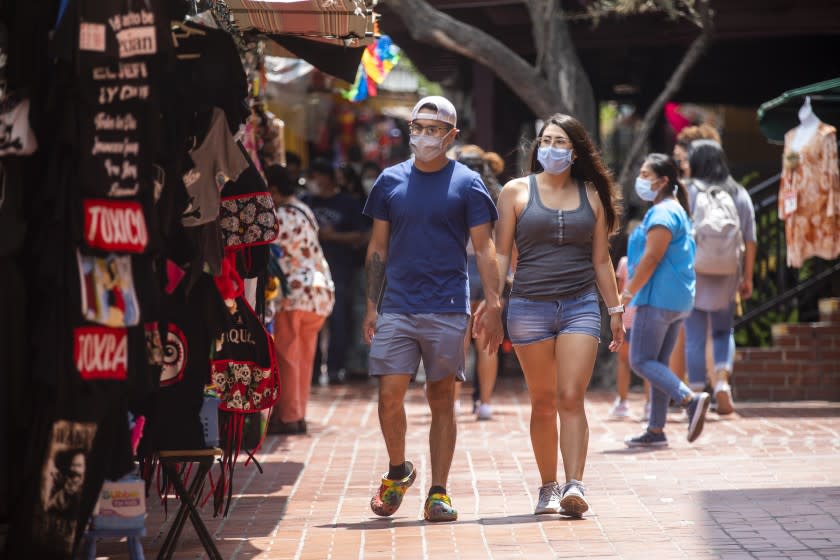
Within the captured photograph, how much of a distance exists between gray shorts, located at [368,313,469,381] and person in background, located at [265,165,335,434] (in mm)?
3874

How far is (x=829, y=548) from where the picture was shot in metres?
6.54

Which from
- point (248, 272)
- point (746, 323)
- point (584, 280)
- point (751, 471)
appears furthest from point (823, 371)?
point (248, 272)

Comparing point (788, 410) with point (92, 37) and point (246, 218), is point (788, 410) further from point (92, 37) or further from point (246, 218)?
point (92, 37)

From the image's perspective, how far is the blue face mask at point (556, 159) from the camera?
25.6ft

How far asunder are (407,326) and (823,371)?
7.40 m

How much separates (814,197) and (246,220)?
288 inches

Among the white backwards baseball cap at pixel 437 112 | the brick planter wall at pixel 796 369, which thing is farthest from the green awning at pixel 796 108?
the brick planter wall at pixel 796 369

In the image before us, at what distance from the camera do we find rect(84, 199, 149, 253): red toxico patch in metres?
5.18

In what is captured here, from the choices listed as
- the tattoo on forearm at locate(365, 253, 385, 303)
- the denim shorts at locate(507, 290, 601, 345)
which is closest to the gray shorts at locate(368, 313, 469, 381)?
the tattoo on forearm at locate(365, 253, 385, 303)

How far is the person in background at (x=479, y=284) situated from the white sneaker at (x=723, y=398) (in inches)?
73.0

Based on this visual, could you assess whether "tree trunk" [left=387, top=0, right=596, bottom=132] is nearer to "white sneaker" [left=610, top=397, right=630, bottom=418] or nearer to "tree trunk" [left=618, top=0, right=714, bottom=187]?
"tree trunk" [left=618, top=0, right=714, bottom=187]

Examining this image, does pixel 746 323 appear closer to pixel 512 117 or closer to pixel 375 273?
pixel 512 117

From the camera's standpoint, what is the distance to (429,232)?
7562 mm

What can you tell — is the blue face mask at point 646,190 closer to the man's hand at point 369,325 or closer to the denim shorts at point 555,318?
the denim shorts at point 555,318
